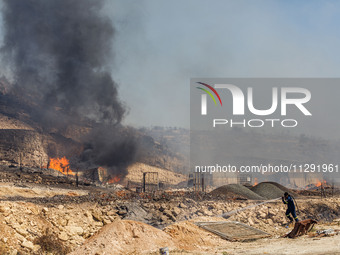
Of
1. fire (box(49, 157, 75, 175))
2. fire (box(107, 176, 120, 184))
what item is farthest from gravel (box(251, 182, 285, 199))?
fire (box(49, 157, 75, 175))

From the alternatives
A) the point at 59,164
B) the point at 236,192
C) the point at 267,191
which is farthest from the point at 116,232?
the point at 59,164

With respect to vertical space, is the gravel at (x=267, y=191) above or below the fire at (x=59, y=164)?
below

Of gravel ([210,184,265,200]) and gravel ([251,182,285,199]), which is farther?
gravel ([251,182,285,199])

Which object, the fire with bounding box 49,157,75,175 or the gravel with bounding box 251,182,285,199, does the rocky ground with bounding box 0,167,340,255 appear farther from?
the fire with bounding box 49,157,75,175

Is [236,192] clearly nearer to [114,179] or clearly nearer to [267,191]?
[267,191]

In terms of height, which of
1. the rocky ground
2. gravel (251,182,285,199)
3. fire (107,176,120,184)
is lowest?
fire (107,176,120,184)

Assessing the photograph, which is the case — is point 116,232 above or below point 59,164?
below

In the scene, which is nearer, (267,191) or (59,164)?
(267,191)

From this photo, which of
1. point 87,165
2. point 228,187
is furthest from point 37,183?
point 87,165

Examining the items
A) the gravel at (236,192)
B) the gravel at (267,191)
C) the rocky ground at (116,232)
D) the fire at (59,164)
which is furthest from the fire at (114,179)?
the rocky ground at (116,232)

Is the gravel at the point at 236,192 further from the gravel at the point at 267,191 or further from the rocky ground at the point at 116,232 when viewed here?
the rocky ground at the point at 116,232

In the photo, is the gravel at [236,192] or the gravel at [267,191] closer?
the gravel at [236,192]

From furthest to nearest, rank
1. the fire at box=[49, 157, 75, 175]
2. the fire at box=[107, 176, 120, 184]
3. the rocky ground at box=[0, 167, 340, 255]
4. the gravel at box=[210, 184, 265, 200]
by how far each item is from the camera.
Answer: the fire at box=[49, 157, 75, 175]
the fire at box=[107, 176, 120, 184]
the gravel at box=[210, 184, 265, 200]
the rocky ground at box=[0, 167, 340, 255]

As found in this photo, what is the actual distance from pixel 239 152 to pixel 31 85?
69121 mm
